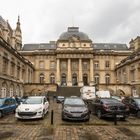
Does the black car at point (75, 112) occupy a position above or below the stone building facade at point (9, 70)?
below

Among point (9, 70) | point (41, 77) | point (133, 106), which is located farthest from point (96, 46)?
point (133, 106)

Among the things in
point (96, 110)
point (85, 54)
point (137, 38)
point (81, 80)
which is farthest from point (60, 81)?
point (96, 110)

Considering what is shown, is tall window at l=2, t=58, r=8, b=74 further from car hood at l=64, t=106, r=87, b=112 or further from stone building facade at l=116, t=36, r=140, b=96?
stone building facade at l=116, t=36, r=140, b=96

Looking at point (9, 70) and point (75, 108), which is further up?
point (9, 70)

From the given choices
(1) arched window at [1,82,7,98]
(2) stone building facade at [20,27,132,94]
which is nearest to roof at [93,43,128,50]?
(2) stone building facade at [20,27,132,94]

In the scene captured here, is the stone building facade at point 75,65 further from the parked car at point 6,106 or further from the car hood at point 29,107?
the car hood at point 29,107

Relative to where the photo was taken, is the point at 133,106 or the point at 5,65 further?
the point at 5,65

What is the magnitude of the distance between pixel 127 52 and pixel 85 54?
12576 mm

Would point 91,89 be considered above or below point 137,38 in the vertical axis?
below

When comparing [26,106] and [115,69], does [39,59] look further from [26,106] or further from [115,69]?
[26,106]

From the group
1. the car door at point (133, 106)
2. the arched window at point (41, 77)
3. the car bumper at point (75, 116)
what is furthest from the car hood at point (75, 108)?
the arched window at point (41, 77)

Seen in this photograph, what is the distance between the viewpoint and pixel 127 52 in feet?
210

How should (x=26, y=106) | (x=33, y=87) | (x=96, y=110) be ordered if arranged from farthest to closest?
1. (x=33, y=87)
2. (x=96, y=110)
3. (x=26, y=106)

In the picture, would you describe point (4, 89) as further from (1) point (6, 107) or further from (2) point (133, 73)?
(2) point (133, 73)
